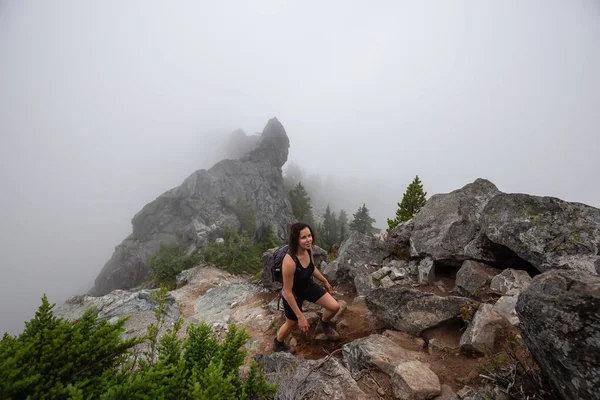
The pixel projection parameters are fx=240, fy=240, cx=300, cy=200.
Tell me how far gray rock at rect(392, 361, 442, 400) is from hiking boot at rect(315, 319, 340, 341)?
187 cm

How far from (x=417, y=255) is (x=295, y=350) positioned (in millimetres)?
4592

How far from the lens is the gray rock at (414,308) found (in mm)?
4523

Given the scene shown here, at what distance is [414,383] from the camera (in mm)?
3158

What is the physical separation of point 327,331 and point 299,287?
135 centimetres

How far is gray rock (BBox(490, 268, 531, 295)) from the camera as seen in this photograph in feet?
16.0

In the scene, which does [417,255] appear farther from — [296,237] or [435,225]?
[296,237]

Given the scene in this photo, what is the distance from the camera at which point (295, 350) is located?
5.04 m

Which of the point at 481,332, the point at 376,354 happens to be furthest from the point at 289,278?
the point at 481,332

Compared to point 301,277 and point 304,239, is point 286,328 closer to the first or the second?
point 301,277

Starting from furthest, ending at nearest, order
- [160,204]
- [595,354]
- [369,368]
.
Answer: [160,204], [369,368], [595,354]

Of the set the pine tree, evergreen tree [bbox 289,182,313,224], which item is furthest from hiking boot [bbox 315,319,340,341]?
evergreen tree [bbox 289,182,313,224]

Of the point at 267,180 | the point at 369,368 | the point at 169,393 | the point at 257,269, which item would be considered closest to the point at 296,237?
the point at 369,368

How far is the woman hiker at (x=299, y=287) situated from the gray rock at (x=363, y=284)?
220 cm

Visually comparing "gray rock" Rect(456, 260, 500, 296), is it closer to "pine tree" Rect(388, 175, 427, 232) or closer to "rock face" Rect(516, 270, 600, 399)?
"rock face" Rect(516, 270, 600, 399)
